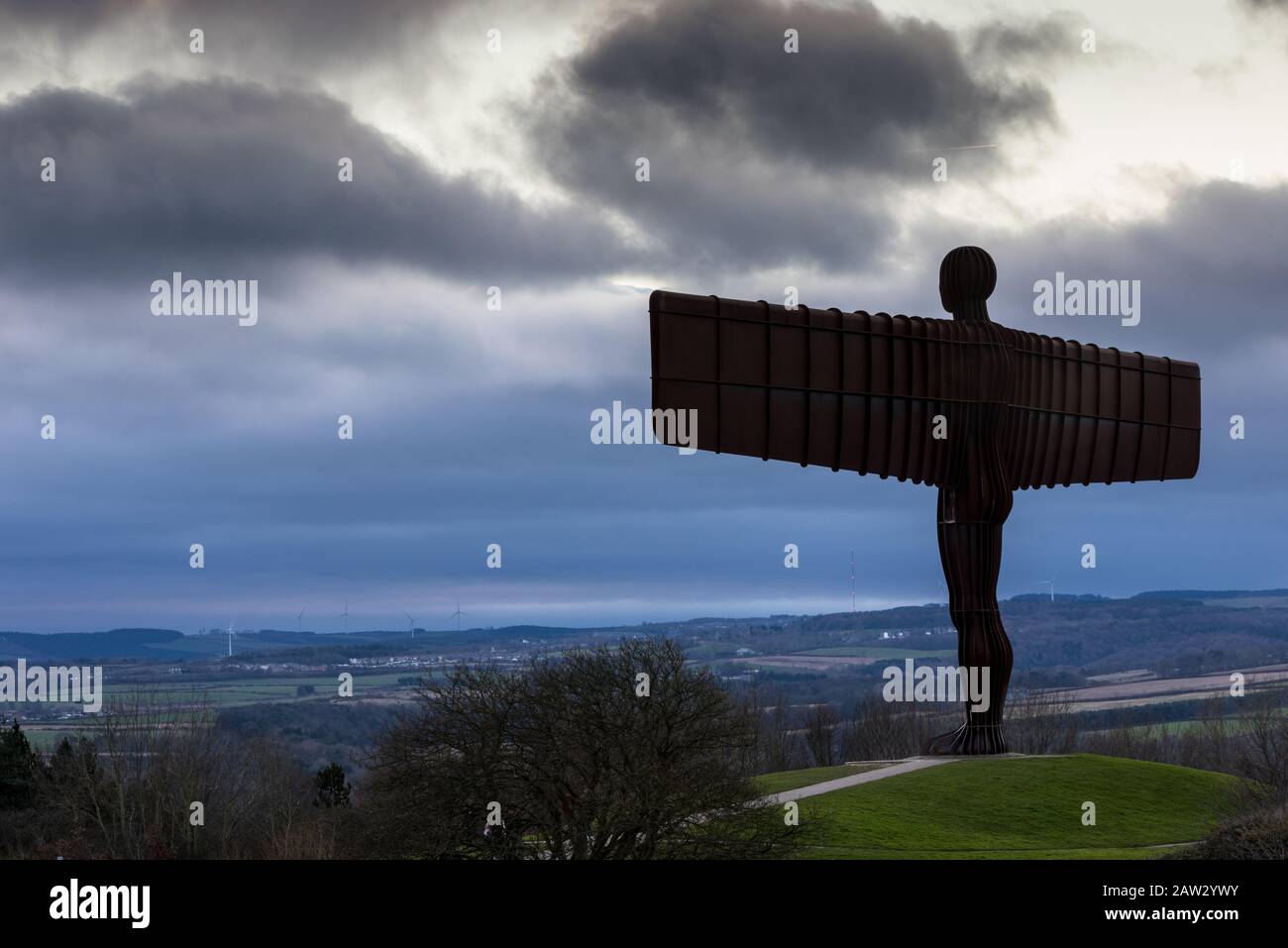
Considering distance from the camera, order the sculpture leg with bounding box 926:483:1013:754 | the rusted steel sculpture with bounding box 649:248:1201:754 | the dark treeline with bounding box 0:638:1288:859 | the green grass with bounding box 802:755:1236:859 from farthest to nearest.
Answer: the sculpture leg with bounding box 926:483:1013:754 → the green grass with bounding box 802:755:1236:859 → the rusted steel sculpture with bounding box 649:248:1201:754 → the dark treeline with bounding box 0:638:1288:859

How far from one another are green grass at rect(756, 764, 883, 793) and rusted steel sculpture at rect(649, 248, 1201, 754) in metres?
2.83

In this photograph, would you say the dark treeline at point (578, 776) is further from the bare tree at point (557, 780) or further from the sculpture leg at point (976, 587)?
the sculpture leg at point (976, 587)

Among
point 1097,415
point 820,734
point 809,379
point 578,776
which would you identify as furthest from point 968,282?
point 820,734

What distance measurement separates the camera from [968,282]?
34531mm

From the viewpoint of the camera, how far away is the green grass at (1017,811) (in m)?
30.3

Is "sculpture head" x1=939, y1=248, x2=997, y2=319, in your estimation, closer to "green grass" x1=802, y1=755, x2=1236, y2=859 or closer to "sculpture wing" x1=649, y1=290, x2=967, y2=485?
"sculpture wing" x1=649, y1=290, x2=967, y2=485

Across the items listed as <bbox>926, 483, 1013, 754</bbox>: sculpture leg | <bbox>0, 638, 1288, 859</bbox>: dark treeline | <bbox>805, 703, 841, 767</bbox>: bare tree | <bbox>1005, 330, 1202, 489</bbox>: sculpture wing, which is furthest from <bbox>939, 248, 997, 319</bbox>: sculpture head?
<bbox>805, 703, 841, 767</bbox>: bare tree

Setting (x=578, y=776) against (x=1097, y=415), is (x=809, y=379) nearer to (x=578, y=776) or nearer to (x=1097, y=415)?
(x=578, y=776)

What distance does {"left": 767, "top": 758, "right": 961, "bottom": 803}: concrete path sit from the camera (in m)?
35.7

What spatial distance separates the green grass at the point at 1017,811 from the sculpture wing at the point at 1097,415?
766 centimetres

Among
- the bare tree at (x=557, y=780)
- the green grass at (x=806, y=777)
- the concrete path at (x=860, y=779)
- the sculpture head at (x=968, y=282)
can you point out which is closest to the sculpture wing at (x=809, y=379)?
the sculpture head at (x=968, y=282)

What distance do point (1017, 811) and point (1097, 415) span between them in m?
10.7
